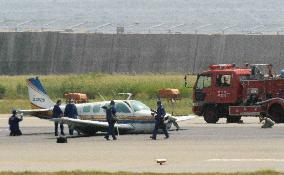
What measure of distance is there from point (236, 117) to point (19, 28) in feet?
208

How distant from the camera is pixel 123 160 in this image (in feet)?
102

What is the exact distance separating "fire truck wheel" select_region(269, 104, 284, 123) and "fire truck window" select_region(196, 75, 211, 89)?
13.7 ft

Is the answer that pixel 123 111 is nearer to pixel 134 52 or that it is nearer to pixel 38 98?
pixel 38 98

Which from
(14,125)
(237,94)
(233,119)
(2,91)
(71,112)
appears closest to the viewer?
(71,112)

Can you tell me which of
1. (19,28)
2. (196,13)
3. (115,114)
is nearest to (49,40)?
(19,28)

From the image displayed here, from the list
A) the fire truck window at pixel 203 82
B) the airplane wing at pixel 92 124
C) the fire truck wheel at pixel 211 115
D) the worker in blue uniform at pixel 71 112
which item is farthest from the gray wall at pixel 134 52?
the airplane wing at pixel 92 124

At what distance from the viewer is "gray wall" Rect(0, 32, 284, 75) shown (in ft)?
333

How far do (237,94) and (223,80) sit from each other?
1.24 meters

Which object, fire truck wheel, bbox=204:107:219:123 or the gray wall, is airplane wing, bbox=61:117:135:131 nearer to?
fire truck wheel, bbox=204:107:219:123

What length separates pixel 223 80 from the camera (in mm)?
53156

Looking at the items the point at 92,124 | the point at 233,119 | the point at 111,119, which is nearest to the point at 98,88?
the point at 233,119

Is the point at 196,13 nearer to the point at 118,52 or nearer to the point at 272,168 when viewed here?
the point at 118,52

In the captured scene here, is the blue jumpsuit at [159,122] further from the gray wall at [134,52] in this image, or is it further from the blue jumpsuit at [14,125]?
the gray wall at [134,52]

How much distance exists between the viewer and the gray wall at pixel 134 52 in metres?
102
